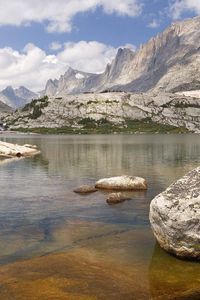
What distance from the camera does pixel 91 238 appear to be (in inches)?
1113

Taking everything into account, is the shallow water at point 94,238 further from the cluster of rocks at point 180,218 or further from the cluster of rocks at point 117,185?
the cluster of rocks at point 117,185

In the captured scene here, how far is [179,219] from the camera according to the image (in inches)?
940

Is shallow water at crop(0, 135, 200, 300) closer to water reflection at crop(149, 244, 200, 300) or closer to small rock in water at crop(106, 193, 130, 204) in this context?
water reflection at crop(149, 244, 200, 300)

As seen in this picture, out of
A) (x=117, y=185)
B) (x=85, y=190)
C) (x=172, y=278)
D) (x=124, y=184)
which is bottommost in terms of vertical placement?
(x=172, y=278)

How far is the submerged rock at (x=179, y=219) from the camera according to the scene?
929 inches

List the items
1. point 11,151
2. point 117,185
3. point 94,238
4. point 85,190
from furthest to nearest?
point 11,151 < point 117,185 < point 85,190 < point 94,238

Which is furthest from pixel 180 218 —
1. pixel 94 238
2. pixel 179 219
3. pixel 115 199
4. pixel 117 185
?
pixel 117 185

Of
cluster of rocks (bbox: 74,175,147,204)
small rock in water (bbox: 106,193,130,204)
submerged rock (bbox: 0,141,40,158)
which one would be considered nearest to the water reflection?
small rock in water (bbox: 106,193,130,204)

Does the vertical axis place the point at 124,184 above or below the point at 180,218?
below

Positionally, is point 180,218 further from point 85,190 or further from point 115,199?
point 85,190

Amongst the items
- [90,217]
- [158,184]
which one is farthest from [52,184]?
[90,217]

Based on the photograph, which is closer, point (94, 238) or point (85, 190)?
point (94, 238)

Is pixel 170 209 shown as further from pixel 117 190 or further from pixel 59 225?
pixel 117 190

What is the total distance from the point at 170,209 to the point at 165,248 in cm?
251
